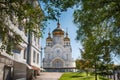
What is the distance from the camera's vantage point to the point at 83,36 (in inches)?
579

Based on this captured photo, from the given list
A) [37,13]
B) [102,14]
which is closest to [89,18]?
[102,14]

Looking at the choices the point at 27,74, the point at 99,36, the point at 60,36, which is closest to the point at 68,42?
the point at 60,36

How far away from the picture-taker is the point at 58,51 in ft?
319

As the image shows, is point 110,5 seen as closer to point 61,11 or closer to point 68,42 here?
point 61,11

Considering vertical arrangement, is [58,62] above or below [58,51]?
below

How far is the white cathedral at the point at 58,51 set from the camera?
9438 centimetres

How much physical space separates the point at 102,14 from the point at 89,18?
711mm

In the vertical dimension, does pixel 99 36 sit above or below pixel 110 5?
below

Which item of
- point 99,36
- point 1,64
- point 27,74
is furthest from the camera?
point 27,74

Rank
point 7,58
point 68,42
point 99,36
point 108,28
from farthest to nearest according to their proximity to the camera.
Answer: point 68,42, point 7,58, point 99,36, point 108,28

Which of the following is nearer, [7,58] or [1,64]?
[1,64]

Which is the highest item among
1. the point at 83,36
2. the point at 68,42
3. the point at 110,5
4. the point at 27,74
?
the point at 68,42

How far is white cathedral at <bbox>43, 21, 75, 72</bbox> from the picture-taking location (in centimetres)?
9438

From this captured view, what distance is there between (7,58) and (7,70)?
51.4 inches
